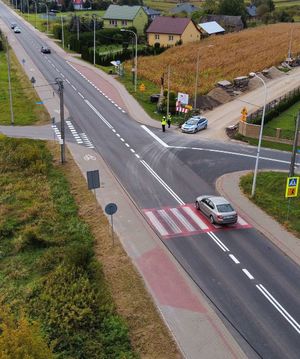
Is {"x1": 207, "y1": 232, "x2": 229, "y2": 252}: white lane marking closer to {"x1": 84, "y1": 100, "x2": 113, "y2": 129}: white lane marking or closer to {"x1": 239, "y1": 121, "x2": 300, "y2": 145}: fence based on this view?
{"x1": 239, "y1": 121, "x2": 300, "y2": 145}: fence

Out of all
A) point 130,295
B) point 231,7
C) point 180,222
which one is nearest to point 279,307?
point 130,295

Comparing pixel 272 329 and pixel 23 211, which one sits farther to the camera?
pixel 23 211

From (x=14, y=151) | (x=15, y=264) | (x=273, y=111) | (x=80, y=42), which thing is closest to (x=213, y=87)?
(x=273, y=111)

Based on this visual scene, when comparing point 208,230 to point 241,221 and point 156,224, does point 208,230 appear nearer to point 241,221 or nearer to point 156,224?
point 241,221

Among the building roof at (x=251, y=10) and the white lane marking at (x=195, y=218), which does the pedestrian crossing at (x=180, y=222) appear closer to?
the white lane marking at (x=195, y=218)

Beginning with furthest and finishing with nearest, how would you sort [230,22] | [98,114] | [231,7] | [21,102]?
[231,7], [230,22], [21,102], [98,114]

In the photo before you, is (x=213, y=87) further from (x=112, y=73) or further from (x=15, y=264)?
(x=15, y=264)
